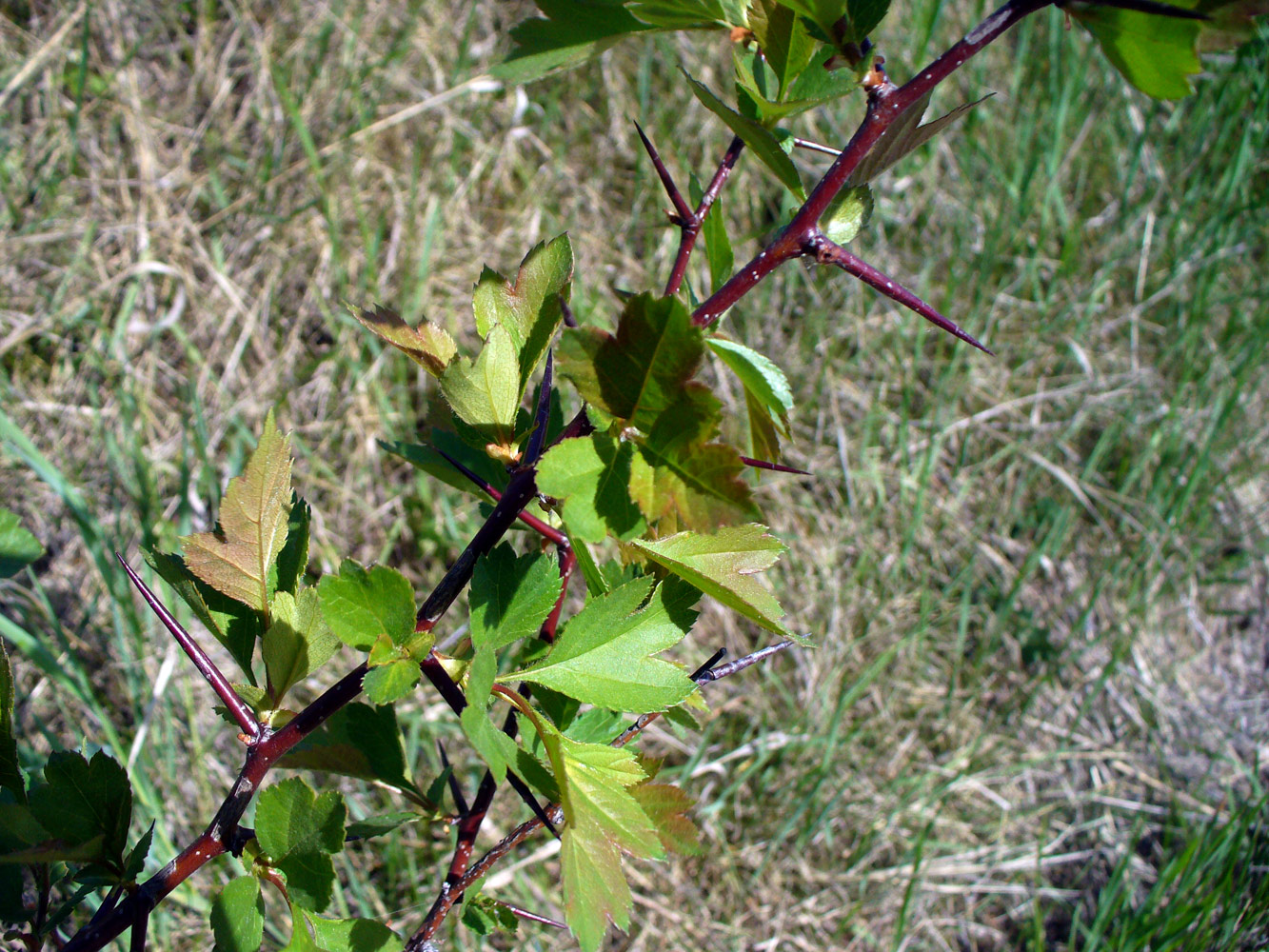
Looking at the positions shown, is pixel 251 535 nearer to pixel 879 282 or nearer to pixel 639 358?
pixel 639 358

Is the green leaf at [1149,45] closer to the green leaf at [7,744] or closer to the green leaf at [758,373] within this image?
the green leaf at [758,373]

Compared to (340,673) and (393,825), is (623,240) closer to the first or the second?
(340,673)

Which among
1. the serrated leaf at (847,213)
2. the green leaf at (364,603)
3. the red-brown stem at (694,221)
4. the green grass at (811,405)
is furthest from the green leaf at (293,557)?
the green grass at (811,405)

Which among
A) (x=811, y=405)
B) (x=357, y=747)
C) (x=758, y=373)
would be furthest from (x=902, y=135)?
(x=811, y=405)

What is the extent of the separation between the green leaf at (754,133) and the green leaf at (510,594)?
32 centimetres

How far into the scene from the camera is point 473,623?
24.5 inches

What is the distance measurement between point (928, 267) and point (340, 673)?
6.31ft

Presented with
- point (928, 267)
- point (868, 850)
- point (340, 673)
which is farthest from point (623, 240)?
point (868, 850)

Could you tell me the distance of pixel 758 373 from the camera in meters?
0.56

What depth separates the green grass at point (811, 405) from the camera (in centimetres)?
204

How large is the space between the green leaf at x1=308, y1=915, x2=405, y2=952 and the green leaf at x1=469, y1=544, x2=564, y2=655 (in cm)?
25

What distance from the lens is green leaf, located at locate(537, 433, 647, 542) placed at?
511mm

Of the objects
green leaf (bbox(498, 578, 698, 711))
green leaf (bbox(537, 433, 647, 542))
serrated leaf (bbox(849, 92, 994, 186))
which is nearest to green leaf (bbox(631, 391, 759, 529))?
green leaf (bbox(537, 433, 647, 542))

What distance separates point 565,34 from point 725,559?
42cm
